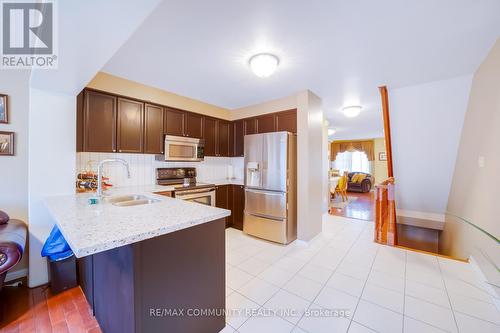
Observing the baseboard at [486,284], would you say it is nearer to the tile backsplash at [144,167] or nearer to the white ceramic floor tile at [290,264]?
the white ceramic floor tile at [290,264]

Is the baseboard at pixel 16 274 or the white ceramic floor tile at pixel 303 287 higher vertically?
the baseboard at pixel 16 274

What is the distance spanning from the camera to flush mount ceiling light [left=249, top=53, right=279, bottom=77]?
6.72 feet

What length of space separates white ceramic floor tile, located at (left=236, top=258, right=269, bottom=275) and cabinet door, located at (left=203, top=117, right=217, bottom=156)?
6.71 feet

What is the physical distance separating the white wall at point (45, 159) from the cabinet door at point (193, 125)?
150 centimetres

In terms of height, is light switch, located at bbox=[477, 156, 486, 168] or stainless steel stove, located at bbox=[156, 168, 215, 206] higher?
light switch, located at bbox=[477, 156, 486, 168]

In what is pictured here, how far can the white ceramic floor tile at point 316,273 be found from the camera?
2.17 metres

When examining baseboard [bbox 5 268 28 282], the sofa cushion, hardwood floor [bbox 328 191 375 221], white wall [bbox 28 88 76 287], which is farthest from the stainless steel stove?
hardwood floor [bbox 328 191 375 221]

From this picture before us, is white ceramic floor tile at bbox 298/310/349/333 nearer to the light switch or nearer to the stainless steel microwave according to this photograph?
the light switch

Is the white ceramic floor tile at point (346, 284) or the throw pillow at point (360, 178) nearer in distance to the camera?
the white ceramic floor tile at point (346, 284)

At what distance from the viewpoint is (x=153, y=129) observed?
2967mm

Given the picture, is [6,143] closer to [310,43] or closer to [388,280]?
[310,43]

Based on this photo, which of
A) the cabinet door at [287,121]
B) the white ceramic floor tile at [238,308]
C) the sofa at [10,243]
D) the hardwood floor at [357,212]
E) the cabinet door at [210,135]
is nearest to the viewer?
the sofa at [10,243]

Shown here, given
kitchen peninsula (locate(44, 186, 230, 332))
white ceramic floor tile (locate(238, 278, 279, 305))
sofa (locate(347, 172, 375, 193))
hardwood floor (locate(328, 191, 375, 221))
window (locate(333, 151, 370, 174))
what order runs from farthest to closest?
window (locate(333, 151, 370, 174))
sofa (locate(347, 172, 375, 193))
hardwood floor (locate(328, 191, 375, 221))
white ceramic floor tile (locate(238, 278, 279, 305))
kitchen peninsula (locate(44, 186, 230, 332))

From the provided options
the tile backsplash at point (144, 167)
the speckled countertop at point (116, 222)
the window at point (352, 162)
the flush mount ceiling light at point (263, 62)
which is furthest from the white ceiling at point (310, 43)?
the window at point (352, 162)
